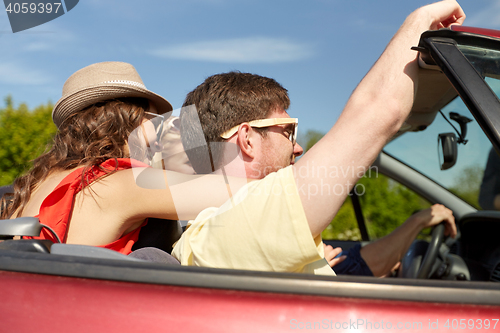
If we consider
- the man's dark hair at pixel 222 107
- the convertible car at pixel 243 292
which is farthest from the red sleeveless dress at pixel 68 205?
the man's dark hair at pixel 222 107

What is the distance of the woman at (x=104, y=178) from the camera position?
1.49 meters

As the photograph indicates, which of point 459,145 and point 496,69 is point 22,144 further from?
point 496,69

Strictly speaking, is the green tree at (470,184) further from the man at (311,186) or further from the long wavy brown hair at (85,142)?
the long wavy brown hair at (85,142)

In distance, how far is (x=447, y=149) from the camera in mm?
2795

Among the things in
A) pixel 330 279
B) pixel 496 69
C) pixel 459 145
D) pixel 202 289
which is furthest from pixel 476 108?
pixel 459 145

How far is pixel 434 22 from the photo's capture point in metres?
1.29

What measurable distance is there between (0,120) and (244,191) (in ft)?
23.5

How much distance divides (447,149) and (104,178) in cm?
239

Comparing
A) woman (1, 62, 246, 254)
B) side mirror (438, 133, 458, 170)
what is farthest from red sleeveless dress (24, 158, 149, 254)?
side mirror (438, 133, 458, 170)

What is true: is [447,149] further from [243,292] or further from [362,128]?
[243,292]

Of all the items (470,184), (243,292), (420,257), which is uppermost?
(243,292)

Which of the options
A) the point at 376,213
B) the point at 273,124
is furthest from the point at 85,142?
the point at 376,213

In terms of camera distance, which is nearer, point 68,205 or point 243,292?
point 243,292

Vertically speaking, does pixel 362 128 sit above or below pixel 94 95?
below
